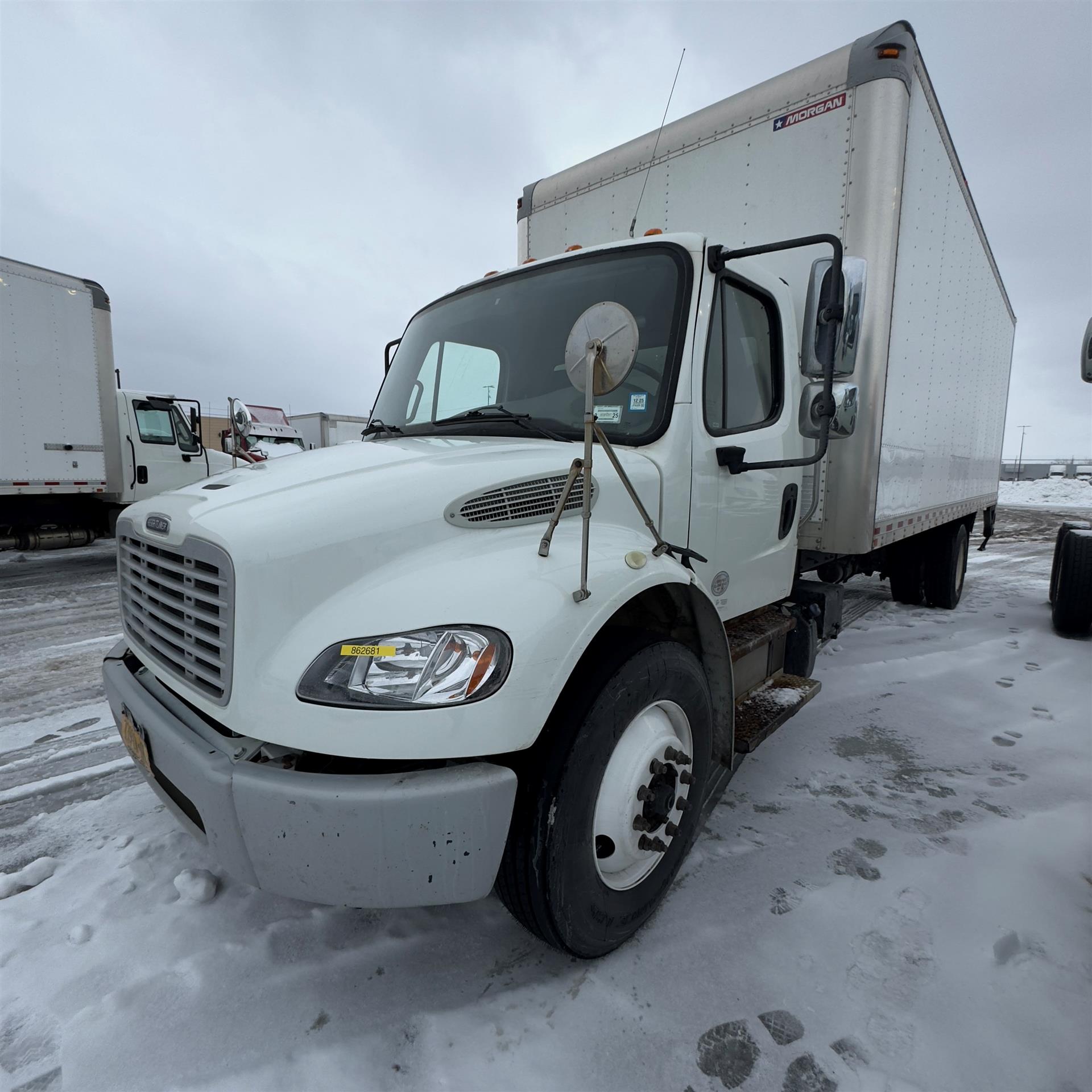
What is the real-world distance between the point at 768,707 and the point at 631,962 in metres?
1.46

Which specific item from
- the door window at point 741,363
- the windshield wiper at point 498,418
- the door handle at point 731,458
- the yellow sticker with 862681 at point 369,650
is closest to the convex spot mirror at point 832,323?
the door window at point 741,363

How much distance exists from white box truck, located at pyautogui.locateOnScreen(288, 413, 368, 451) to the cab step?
27250 mm

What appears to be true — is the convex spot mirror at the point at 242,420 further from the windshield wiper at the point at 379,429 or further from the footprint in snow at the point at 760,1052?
the footprint in snow at the point at 760,1052

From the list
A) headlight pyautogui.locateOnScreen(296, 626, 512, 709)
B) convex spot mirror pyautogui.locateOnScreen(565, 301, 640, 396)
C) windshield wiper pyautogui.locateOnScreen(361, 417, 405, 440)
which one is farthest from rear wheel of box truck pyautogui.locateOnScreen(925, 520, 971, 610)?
headlight pyautogui.locateOnScreen(296, 626, 512, 709)

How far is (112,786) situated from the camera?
305 centimetres

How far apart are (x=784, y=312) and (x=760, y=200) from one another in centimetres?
95

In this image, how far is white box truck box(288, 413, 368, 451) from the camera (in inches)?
1134

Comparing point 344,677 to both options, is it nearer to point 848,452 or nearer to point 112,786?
point 112,786

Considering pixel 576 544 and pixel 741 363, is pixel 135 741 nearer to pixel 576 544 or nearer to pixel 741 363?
pixel 576 544

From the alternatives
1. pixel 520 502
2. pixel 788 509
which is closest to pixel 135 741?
pixel 520 502

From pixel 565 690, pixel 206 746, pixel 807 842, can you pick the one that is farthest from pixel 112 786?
pixel 807 842

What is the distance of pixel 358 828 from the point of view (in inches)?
59.1

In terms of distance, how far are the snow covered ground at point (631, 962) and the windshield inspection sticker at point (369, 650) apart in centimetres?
111

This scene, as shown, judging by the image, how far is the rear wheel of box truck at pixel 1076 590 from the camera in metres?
5.85
